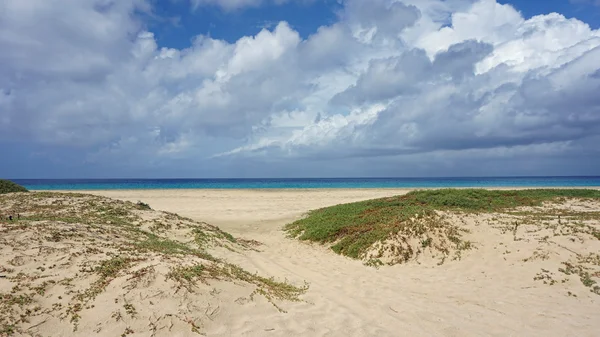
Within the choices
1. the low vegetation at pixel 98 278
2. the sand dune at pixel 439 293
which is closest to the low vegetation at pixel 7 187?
the low vegetation at pixel 98 278

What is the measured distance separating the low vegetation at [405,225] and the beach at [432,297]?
650mm

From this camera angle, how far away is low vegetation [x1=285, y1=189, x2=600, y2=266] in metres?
14.6

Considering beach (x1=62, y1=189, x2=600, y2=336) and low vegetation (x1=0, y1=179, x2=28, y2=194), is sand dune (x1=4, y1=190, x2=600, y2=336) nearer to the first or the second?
beach (x1=62, y1=189, x2=600, y2=336)

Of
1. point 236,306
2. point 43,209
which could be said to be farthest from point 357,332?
point 43,209

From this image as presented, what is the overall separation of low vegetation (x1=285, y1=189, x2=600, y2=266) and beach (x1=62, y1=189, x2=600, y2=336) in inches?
25.6

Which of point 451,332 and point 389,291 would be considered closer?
point 451,332

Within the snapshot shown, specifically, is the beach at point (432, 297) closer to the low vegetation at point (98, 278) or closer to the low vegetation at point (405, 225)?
the low vegetation at point (405, 225)

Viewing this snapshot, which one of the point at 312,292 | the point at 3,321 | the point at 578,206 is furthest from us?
the point at 578,206

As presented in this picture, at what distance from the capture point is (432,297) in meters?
10.1

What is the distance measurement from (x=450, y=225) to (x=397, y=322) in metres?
8.98

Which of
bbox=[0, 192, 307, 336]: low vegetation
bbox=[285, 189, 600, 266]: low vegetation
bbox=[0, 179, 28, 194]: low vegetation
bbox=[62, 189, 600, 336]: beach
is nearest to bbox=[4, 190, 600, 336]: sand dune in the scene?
bbox=[62, 189, 600, 336]: beach

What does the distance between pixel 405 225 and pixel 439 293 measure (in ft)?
18.4

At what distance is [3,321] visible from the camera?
6398 millimetres

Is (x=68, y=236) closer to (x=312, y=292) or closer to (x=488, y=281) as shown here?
(x=312, y=292)
